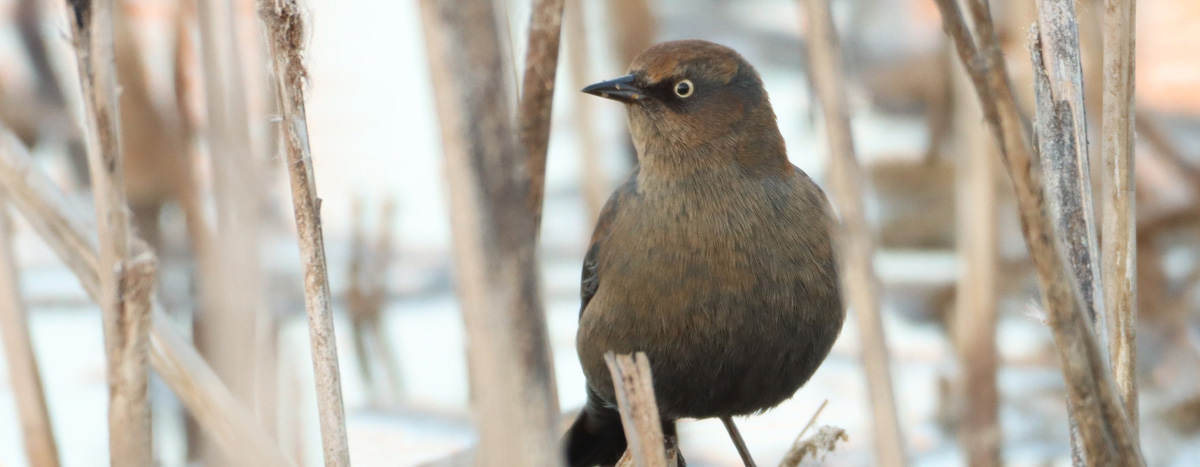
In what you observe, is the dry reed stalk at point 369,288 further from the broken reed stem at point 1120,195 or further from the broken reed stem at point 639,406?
the broken reed stem at point 1120,195

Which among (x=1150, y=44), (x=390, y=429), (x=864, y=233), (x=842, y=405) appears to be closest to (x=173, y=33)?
(x=390, y=429)

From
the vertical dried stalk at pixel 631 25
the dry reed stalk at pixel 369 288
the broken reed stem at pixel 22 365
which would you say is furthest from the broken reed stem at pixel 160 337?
the vertical dried stalk at pixel 631 25

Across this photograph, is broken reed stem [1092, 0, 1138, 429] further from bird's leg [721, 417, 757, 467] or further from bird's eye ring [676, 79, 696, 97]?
bird's leg [721, 417, 757, 467]

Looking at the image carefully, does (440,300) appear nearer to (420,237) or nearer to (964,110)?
(420,237)

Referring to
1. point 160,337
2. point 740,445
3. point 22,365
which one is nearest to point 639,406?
point 160,337

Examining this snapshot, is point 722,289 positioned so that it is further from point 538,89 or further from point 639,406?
point 639,406

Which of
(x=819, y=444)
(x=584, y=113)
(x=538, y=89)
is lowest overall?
(x=819, y=444)
